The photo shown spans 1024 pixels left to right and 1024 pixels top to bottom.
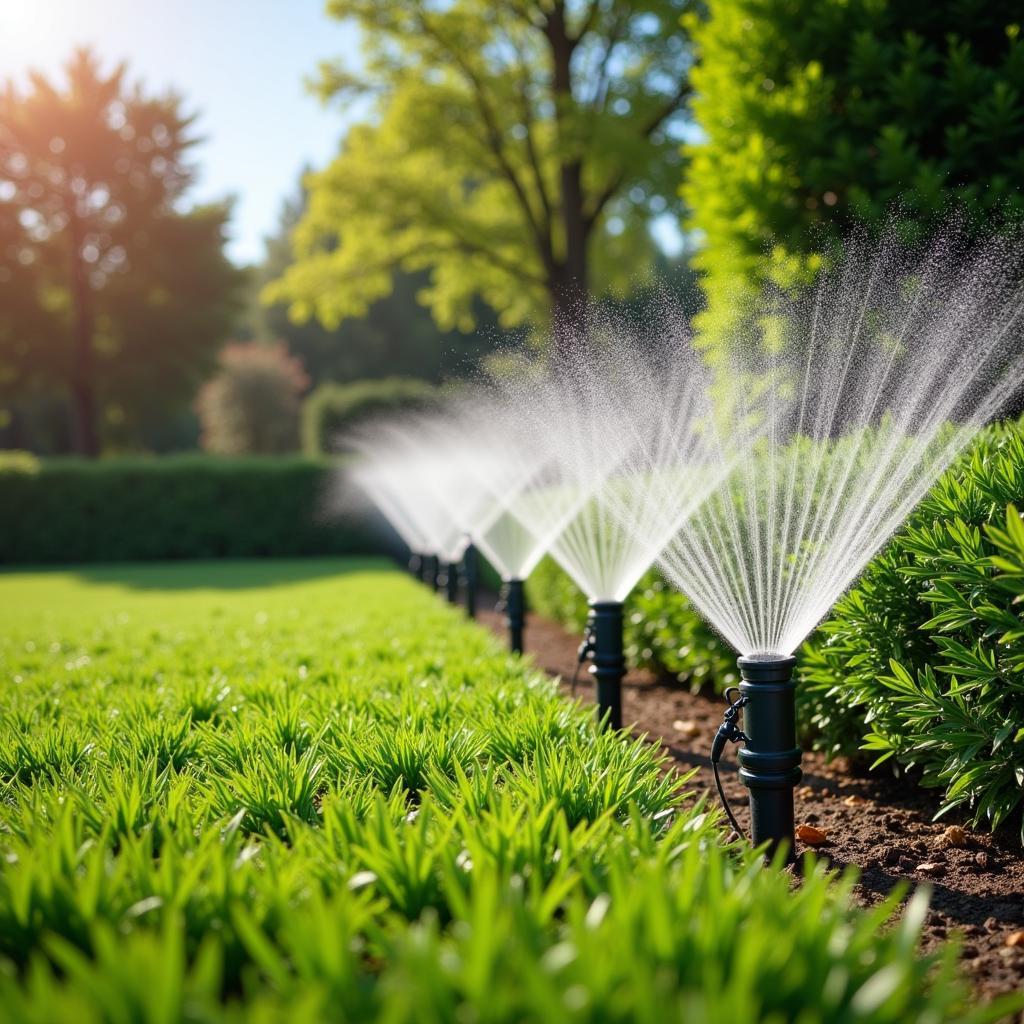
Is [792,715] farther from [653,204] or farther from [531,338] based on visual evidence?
[653,204]

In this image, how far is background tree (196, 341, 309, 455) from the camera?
3659 centimetres

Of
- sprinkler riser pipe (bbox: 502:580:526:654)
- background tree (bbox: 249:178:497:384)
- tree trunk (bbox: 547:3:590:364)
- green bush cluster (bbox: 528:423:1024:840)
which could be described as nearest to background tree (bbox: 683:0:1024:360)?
sprinkler riser pipe (bbox: 502:580:526:654)

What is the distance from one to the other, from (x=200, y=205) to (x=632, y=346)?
114 ft

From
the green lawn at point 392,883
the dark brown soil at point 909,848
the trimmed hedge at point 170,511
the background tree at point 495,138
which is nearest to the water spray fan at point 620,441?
the green lawn at point 392,883

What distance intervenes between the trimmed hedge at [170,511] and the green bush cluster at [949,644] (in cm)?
1691

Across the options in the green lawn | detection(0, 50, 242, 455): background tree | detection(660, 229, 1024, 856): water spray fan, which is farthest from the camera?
detection(0, 50, 242, 455): background tree

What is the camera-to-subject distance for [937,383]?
3.58 meters

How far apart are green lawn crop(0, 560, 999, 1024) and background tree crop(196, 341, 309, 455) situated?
34.1 metres

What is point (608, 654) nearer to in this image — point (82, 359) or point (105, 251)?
point (82, 359)

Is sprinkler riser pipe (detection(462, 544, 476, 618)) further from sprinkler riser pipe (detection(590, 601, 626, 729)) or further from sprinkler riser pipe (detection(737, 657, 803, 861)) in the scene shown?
sprinkler riser pipe (detection(737, 657, 803, 861))

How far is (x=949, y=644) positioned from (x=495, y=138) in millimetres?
17661

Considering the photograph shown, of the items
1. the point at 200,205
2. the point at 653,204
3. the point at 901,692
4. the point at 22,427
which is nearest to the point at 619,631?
the point at 901,692

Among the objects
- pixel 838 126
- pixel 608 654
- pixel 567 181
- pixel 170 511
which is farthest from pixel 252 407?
pixel 608 654

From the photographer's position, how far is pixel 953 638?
287 centimetres
